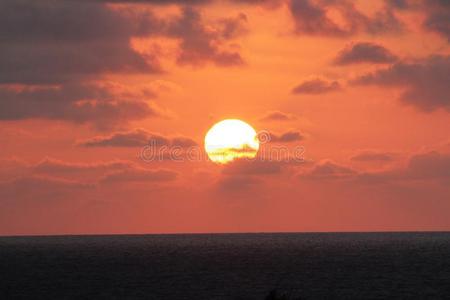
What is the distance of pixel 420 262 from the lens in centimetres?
16300

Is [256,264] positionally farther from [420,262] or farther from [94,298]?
[94,298]

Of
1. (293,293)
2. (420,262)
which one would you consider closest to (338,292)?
(293,293)

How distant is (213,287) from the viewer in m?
106

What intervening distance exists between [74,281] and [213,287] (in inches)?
950

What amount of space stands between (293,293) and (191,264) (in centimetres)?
6073

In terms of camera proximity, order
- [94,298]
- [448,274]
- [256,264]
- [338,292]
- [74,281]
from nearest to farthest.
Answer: [94,298] < [338,292] < [74,281] < [448,274] < [256,264]

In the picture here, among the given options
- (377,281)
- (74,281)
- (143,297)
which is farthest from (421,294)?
(74,281)

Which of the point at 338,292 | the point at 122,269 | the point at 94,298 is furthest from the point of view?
the point at 122,269

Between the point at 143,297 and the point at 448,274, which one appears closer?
the point at 143,297

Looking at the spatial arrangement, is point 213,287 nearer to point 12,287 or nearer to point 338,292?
point 338,292

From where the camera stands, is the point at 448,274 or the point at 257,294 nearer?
the point at 257,294

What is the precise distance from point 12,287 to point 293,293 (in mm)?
39102

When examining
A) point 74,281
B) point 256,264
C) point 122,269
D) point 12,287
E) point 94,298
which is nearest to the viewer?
point 94,298

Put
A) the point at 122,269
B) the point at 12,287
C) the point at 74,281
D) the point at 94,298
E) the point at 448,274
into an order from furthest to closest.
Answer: the point at 122,269
the point at 448,274
the point at 74,281
the point at 12,287
the point at 94,298
